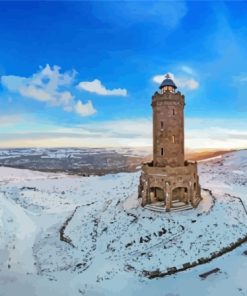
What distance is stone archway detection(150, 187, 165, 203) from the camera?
29058mm

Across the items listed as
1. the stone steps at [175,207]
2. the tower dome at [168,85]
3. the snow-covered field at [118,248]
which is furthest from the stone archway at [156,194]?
the tower dome at [168,85]

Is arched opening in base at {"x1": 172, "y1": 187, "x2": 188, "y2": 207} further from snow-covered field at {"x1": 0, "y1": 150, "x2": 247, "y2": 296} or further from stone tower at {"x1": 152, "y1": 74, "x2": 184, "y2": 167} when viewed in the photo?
stone tower at {"x1": 152, "y1": 74, "x2": 184, "y2": 167}

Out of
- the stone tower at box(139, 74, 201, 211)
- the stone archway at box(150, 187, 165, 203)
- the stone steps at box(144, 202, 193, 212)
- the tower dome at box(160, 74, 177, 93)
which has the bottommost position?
the stone steps at box(144, 202, 193, 212)

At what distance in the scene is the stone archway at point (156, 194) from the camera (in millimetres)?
29058

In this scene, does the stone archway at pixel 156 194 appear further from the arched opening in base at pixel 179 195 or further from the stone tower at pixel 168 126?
the stone tower at pixel 168 126

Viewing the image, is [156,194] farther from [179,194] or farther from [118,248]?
[118,248]

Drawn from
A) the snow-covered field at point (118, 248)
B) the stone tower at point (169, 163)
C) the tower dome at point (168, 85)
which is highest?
the tower dome at point (168, 85)

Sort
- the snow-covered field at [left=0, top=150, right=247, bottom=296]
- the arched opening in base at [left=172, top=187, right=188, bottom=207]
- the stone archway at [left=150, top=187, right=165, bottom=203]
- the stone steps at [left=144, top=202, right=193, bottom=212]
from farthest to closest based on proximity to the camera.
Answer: the stone archway at [left=150, top=187, right=165, bottom=203]
the arched opening in base at [left=172, top=187, right=188, bottom=207]
the stone steps at [left=144, top=202, right=193, bottom=212]
the snow-covered field at [left=0, top=150, right=247, bottom=296]

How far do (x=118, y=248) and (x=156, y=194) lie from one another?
7883 mm

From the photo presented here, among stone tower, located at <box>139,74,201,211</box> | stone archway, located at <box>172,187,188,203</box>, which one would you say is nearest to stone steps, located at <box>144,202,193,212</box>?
stone tower, located at <box>139,74,201,211</box>

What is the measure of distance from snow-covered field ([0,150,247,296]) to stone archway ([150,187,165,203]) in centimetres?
181

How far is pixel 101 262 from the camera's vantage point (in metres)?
21.3

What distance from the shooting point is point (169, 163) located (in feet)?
95.5

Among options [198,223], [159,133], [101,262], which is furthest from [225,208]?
[101,262]
